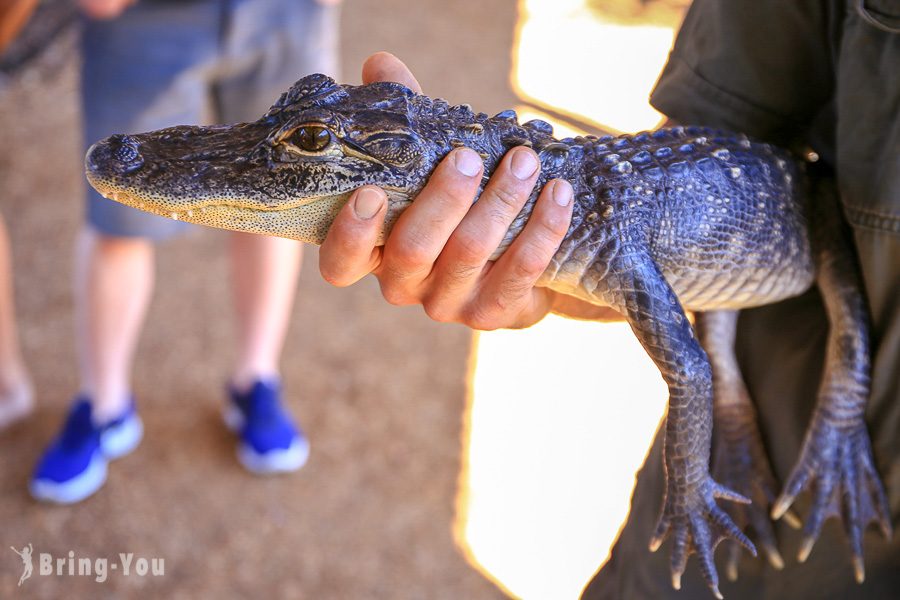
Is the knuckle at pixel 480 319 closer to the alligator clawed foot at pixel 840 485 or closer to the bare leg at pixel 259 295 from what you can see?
the alligator clawed foot at pixel 840 485

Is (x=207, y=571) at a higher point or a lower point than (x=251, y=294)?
lower

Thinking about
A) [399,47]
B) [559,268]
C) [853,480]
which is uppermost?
[559,268]

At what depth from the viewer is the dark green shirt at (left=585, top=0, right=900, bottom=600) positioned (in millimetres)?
1122

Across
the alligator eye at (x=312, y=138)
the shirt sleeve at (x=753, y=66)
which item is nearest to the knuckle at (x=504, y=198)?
the alligator eye at (x=312, y=138)

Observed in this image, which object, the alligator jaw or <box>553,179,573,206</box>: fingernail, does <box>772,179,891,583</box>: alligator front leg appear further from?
the alligator jaw

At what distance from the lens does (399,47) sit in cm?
452

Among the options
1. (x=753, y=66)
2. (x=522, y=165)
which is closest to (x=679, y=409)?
(x=522, y=165)

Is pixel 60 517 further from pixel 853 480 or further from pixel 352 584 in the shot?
pixel 853 480

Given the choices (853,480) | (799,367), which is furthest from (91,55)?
(853,480)

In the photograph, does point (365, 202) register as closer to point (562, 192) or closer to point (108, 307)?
point (562, 192)

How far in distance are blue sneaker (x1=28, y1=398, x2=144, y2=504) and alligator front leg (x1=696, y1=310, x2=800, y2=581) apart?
178cm

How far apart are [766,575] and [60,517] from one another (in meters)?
1.89

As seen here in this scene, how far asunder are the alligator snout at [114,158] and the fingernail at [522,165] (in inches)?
19.2

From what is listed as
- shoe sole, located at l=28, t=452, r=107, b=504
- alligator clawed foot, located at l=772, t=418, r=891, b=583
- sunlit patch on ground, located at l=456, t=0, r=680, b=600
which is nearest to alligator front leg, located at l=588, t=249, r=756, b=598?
alligator clawed foot, located at l=772, t=418, r=891, b=583
